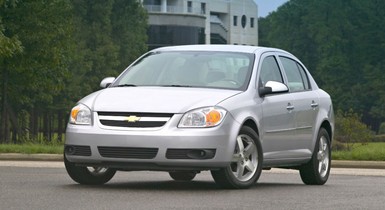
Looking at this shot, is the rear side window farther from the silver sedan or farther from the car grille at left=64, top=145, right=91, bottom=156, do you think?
the car grille at left=64, top=145, right=91, bottom=156

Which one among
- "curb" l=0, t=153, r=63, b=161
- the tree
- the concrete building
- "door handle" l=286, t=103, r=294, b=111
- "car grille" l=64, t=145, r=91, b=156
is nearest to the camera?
"car grille" l=64, t=145, r=91, b=156

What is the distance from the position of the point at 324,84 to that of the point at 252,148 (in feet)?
319

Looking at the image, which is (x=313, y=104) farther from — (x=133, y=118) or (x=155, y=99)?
(x=133, y=118)

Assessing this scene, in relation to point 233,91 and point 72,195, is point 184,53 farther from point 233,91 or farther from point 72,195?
point 72,195

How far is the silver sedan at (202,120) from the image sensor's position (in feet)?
39.8

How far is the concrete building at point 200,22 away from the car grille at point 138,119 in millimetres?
98137

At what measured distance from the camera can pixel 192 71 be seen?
13492mm

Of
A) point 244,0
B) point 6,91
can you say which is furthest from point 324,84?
point 6,91

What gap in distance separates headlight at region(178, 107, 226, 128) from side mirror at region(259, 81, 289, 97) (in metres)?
1.13

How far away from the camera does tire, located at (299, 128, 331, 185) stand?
14.7 meters

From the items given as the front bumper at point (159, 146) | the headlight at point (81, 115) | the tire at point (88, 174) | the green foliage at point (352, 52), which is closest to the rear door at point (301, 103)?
the front bumper at point (159, 146)

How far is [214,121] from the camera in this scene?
1227cm

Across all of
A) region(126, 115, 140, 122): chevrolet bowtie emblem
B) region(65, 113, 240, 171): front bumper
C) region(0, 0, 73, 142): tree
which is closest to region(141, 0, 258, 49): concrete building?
region(0, 0, 73, 142): tree

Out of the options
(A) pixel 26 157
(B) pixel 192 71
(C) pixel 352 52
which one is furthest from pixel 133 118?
(C) pixel 352 52
